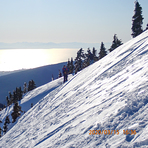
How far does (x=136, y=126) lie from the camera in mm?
3789

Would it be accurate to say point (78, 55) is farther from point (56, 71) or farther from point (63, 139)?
point (56, 71)

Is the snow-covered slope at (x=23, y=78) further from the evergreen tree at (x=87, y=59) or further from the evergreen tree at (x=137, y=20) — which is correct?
the evergreen tree at (x=137, y=20)

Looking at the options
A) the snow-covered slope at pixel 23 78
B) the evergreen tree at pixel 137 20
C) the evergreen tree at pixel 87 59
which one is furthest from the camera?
the snow-covered slope at pixel 23 78

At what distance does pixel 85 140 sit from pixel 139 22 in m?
39.6

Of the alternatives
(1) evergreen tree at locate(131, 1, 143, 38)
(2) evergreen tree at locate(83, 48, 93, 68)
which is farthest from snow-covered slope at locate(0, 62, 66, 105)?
(1) evergreen tree at locate(131, 1, 143, 38)
